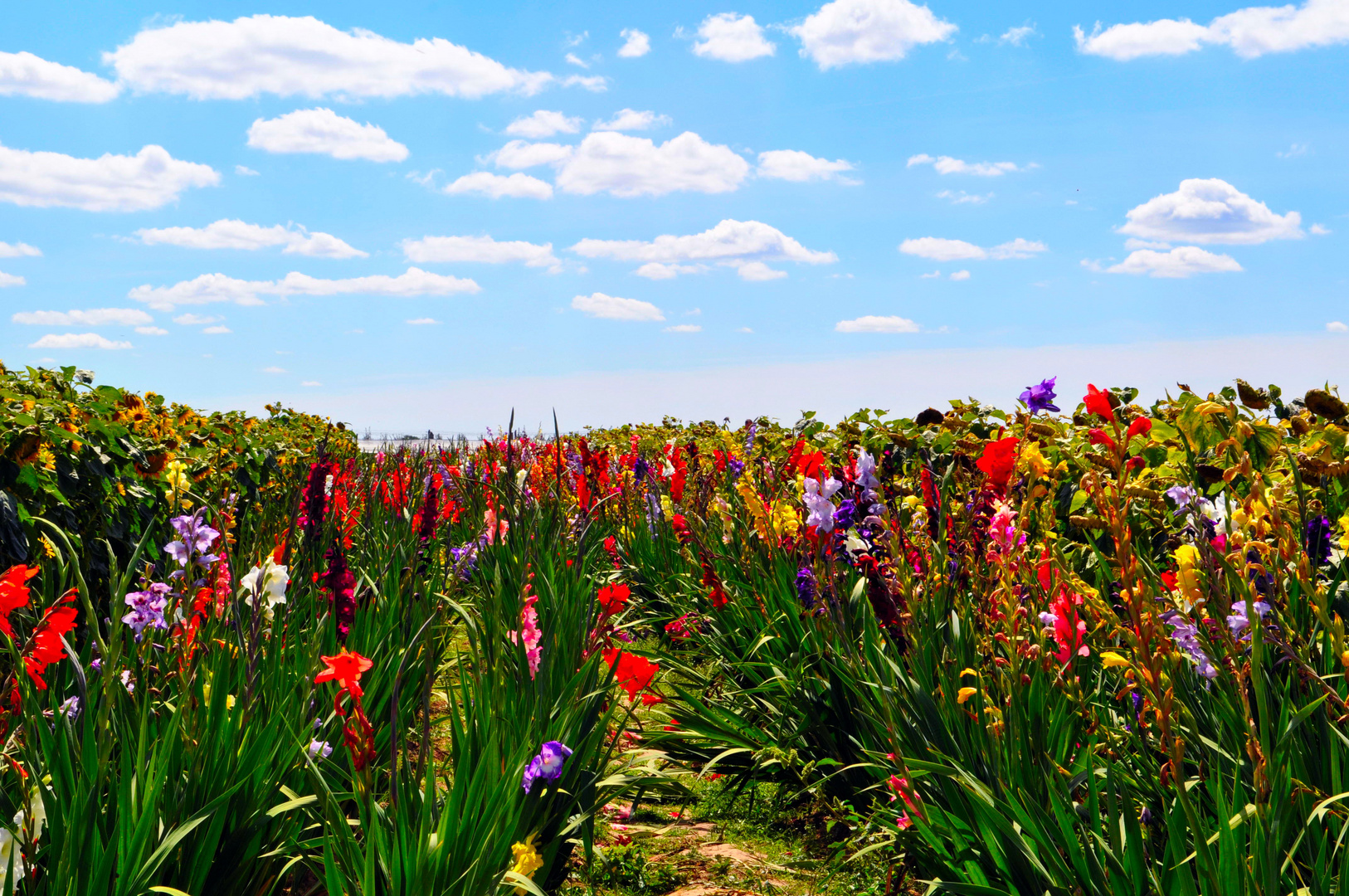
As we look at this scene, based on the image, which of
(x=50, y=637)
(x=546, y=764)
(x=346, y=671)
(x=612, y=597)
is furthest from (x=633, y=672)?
(x=50, y=637)

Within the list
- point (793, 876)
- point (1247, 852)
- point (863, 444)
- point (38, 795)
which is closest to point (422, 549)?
point (863, 444)

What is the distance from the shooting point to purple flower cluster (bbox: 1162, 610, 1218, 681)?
2309 millimetres

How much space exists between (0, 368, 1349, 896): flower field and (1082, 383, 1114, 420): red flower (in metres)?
0.01

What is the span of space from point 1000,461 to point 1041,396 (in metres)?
0.66

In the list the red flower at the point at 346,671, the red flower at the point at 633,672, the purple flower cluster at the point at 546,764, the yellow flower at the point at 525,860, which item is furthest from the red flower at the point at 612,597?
the red flower at the point at 346,671

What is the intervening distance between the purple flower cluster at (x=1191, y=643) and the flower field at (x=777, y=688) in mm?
11

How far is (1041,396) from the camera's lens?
339cm

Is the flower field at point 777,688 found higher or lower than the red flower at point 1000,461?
lower

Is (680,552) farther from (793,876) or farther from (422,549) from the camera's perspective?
(793,876)

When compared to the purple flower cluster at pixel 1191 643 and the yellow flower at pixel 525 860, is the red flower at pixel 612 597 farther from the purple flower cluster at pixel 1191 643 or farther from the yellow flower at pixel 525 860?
the purple flower cluster at pixel 1191 643

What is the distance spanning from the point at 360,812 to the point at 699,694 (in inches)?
124

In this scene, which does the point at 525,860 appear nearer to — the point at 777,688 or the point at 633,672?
the point at 633,672

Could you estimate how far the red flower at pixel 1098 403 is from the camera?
6.55ft

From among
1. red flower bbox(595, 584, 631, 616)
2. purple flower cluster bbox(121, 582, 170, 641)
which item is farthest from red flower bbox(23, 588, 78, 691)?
red flower bbox(595, 584, 631, 616)
